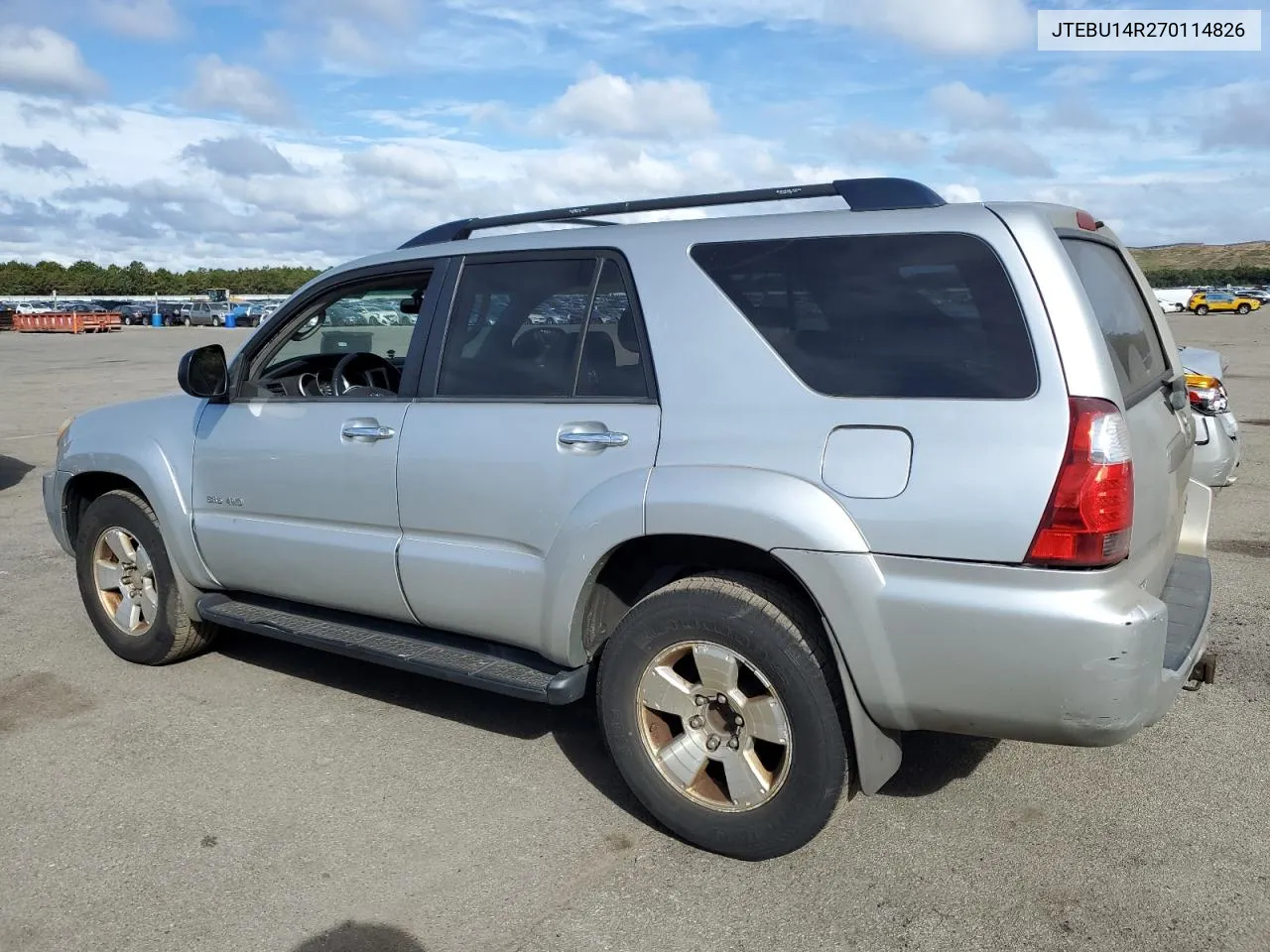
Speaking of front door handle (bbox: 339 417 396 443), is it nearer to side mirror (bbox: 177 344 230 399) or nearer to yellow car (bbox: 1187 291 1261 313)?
side mirror (bbox: 177 344 230 399)

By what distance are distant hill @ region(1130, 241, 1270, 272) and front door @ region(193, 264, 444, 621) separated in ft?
471

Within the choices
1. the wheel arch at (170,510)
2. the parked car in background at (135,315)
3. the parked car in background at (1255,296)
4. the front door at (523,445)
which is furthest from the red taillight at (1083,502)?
the parked car in background at (135,315)

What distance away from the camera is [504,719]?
449cm

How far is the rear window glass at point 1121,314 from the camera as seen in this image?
3.20 m

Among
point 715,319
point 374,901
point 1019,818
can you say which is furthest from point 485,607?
point 1019,818

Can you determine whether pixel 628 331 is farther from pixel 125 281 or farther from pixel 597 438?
pixel 125 281

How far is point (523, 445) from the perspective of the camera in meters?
3.66

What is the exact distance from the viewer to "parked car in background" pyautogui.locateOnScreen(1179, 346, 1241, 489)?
708cm

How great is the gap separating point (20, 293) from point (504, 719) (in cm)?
11639

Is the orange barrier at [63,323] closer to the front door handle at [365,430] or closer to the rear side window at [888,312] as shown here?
the front door handle at [365,430]

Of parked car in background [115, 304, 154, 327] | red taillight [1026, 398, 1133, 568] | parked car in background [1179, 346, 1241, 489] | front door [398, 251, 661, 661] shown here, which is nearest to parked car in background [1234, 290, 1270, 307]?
parked car in background [1179, 346, 1241, 489]

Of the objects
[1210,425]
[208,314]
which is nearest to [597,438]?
[1210,425]

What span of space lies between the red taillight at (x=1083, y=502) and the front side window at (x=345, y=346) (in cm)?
246

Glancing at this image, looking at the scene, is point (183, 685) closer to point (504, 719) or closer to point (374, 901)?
point (504, 719)
